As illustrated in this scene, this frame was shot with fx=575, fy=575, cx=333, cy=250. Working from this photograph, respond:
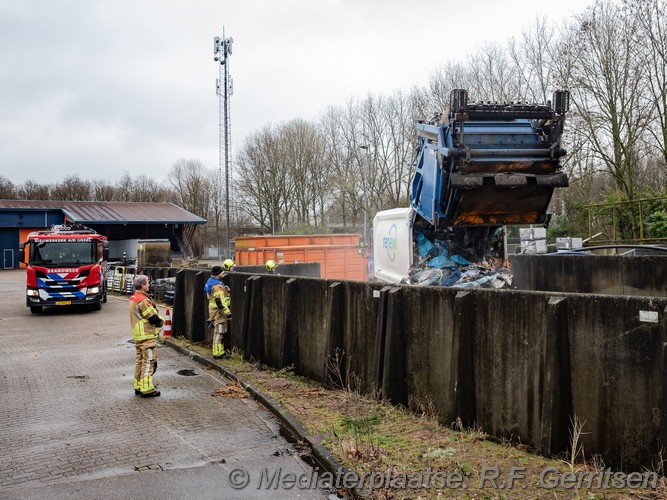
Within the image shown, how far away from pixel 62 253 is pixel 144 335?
1376cm

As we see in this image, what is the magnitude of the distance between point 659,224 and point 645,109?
5748mm

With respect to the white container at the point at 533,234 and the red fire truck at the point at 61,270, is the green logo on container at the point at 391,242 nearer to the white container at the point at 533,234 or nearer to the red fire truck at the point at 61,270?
the white container at the point at 533,234

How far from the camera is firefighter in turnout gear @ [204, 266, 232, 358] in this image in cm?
1073

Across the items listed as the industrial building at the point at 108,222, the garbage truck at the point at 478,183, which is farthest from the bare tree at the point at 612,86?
the industrial building at the point at 108,222

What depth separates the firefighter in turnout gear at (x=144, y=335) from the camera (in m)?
8.38

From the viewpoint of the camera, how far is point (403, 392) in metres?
6.75

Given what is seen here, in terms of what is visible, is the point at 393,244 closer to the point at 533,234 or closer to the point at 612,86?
the point at 533,234

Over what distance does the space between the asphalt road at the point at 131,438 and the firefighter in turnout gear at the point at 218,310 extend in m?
0.56

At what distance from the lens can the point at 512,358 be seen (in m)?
5.39

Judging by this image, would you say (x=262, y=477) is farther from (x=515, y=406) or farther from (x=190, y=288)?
(x=190, y=288)

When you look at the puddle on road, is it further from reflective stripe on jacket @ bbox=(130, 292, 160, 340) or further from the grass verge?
the grass verge

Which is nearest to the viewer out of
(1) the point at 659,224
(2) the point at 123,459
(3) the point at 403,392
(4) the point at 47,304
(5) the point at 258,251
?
(2) the point at 123,459

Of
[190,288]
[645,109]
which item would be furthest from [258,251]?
[645,109]

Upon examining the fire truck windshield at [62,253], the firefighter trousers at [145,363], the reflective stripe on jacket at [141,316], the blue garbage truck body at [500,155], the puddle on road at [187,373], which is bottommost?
the puddle on road at [187,373]
